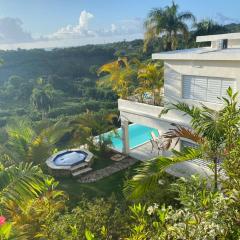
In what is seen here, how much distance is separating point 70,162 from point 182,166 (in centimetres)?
684

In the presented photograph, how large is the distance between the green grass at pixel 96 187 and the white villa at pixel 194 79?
11.9 feet

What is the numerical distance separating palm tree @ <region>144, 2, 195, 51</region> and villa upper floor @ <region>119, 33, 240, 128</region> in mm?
11786

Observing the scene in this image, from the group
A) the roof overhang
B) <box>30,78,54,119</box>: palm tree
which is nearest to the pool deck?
the roof overhang

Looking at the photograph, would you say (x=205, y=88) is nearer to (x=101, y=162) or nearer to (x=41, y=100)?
(x=101, y=162)

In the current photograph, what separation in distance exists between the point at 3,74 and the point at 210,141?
6567cm

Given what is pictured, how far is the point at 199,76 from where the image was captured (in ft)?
46.5

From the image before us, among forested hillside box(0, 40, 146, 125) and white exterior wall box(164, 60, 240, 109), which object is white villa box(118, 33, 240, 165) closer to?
white exterior wall box(164, 60, 240, 109)

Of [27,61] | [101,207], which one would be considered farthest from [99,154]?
[27,61]

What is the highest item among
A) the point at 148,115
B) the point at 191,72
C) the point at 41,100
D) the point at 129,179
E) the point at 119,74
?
the point at 191,72

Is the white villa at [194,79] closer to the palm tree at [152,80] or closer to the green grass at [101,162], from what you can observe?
the palm tree at [152,80]

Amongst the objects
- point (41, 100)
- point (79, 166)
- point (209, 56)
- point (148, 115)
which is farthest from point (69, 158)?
point (41, 100)

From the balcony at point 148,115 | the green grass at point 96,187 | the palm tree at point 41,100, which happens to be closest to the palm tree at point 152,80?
the balcony at point 148,115

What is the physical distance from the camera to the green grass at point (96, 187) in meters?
15.5

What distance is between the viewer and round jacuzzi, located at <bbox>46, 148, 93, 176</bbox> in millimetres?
18016
